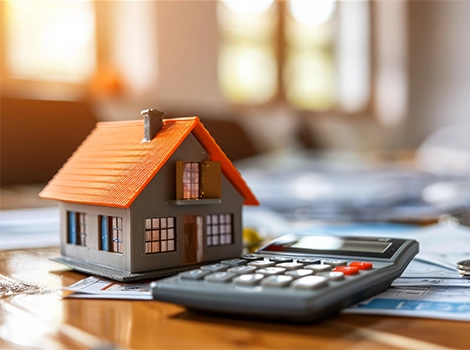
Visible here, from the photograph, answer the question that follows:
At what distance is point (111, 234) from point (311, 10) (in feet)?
14.0

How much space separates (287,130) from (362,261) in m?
3.61

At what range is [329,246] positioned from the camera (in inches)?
26.1

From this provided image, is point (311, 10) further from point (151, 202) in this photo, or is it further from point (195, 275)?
point (195, 275)

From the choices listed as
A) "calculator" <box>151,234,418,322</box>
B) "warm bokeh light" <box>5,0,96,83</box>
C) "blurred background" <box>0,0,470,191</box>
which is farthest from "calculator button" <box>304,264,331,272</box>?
"warm bokeh light" <box>5,0,96,83</box>

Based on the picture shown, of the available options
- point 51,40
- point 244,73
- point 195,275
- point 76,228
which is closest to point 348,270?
point 195,275

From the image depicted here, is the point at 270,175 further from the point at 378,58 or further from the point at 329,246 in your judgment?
the point at 378,58

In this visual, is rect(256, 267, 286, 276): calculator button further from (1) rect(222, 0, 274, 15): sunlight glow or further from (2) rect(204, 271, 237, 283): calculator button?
(1) rect(222, 0, 274, 15): sunlight glow

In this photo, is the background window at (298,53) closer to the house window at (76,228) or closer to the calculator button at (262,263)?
A: the house window at (76,228)

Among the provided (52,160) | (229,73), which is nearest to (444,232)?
(52,160)

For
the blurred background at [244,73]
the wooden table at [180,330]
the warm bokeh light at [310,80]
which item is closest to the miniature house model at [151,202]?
the wooden table at [180,330]

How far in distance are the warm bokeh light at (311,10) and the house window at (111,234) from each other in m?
3.95

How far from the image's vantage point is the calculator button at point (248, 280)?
1.49 feet

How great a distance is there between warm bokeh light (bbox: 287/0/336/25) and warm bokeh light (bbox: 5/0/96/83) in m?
1.81

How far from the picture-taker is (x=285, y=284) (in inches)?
17.5
